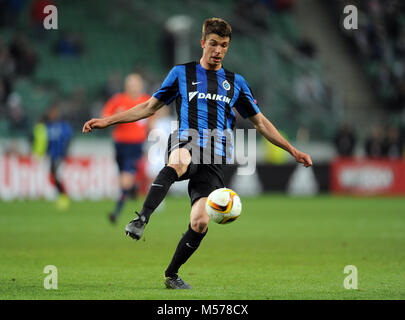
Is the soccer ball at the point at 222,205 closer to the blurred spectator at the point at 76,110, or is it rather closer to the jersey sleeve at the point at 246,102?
the jersey sleeve at the point at 246,102

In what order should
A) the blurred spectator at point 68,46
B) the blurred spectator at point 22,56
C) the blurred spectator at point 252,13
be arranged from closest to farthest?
1. the blurred spectator at point 22,56
2. the blurred spectator at point 68,46
3. the blurred spectator at point 252,13

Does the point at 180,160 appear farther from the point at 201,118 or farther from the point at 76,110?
the point at 76,110

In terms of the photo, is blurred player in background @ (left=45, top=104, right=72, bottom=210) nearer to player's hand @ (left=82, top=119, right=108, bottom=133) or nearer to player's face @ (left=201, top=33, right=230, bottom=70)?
player's hand @ (left=82, top=119, right=108, bottom=133)

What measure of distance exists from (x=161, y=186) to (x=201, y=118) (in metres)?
0.78

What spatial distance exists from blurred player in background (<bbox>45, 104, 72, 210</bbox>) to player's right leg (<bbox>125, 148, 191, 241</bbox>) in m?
11.6

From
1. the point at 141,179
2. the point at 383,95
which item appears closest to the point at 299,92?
the point at 383,95

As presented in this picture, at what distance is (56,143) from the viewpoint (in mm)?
18422

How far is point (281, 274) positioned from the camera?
773cm

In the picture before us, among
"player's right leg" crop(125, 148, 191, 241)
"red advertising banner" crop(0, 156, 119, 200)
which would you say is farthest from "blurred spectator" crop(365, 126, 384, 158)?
"player's right leg" crop(125, 148, 191, 241)

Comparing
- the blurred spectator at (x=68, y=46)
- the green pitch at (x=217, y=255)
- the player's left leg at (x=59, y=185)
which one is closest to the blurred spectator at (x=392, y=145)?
the green pitch at (x=217, y=255)

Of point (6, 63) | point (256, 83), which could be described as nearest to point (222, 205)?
point (6, 63)

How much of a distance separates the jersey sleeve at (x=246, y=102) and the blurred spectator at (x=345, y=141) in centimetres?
1738

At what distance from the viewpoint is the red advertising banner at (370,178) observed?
77.9 ft

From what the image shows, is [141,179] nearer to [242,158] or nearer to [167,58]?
[242,158]
